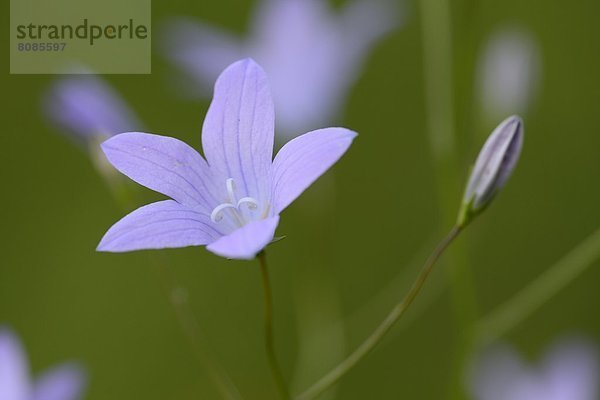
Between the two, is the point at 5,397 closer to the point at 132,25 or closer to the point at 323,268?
the point at 132,25

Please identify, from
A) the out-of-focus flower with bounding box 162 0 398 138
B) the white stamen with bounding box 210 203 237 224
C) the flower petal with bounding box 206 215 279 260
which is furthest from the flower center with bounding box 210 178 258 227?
the out-of-focus flower with bounding box 162 0 398 138

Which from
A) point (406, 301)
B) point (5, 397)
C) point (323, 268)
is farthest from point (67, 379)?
point (323, 268)

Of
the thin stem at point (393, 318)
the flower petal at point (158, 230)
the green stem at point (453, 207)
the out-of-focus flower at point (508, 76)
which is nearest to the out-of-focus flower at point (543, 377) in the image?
the green stem at point (453, 207)

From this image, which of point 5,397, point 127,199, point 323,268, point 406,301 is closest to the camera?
point 406,301

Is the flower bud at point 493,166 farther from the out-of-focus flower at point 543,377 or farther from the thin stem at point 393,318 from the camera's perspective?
the out-of-focus flower at point 543,377

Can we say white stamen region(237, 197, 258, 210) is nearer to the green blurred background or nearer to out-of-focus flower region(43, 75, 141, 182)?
out-of-focus flower region(43, 75, 141, 182)

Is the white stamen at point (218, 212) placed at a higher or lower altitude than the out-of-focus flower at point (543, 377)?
higher
